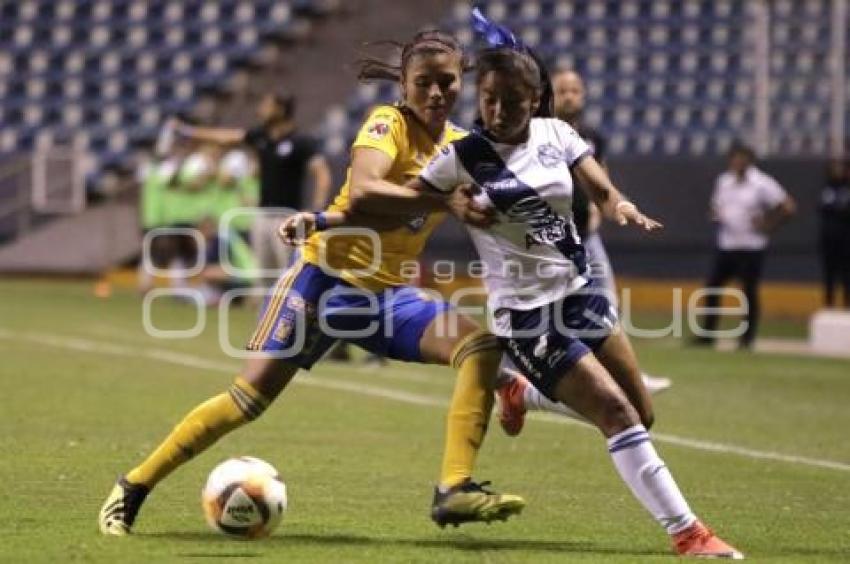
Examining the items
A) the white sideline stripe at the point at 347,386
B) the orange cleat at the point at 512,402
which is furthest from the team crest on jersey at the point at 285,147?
the orange cleat at the point at 512,402

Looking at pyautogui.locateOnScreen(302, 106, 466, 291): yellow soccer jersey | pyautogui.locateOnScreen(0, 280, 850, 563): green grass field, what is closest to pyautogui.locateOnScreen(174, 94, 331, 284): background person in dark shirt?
pyautogui.locateOnScreen(0, 280, 850, 563): green grass field

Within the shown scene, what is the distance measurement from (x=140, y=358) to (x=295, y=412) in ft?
14.4

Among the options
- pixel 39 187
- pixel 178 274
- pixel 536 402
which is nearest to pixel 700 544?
pixel 536 402

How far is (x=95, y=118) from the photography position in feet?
105

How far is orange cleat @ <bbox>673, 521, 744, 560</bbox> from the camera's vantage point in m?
7.65

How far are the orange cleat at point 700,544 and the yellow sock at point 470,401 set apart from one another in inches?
33.3

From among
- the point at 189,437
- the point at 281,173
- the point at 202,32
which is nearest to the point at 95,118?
the point at 202,32

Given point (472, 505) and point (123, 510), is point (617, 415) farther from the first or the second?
point (123, 510)

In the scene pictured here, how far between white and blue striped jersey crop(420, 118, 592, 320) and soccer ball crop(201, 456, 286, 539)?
1.07 m

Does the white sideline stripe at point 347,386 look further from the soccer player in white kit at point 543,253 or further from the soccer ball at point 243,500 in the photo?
the soccer ball at point 243,500

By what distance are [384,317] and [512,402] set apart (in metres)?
0.98

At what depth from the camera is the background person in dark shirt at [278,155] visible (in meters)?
18.2

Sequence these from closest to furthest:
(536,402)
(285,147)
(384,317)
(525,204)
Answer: (525,204) < (384,317) < (536,402) < (285,147)

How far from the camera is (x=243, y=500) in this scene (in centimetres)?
792
